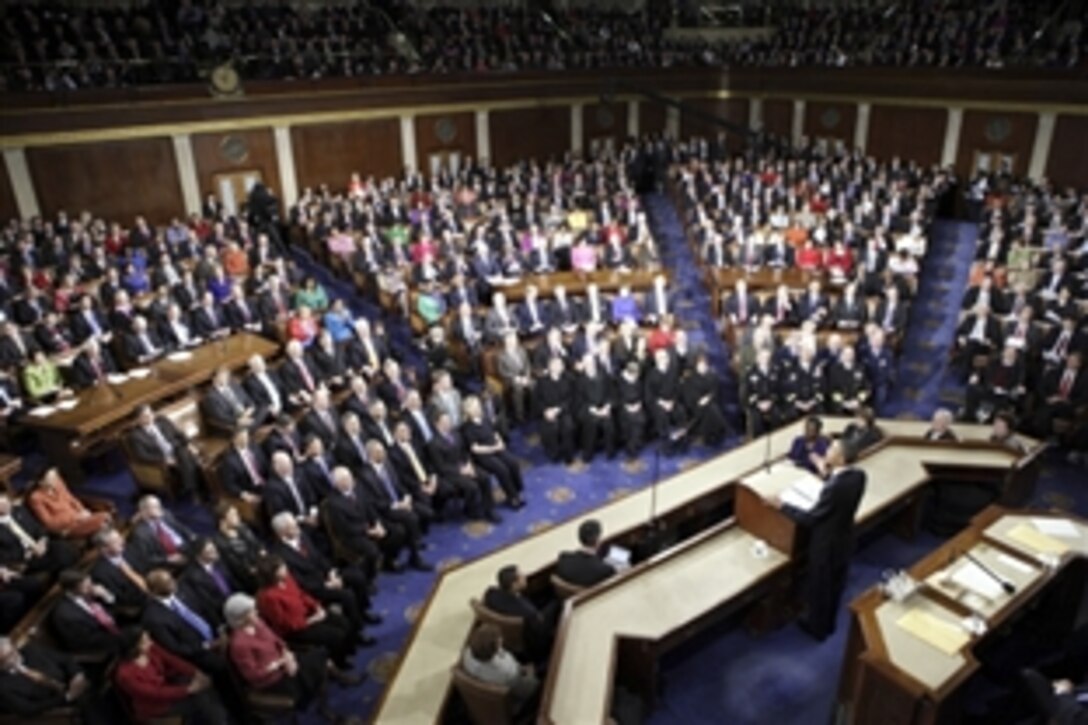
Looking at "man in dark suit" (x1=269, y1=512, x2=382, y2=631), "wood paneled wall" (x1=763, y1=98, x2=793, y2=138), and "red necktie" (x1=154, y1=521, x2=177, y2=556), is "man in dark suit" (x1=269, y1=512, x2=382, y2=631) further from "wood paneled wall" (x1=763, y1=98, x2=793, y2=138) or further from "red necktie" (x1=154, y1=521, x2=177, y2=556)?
"wood paneled wall" (x1=763, y1=98, x2=793, y2=138)

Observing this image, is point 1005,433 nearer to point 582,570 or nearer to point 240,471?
point 582,570

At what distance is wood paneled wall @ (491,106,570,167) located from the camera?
21.3 metres

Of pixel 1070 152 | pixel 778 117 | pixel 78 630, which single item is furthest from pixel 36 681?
pixel 778 117

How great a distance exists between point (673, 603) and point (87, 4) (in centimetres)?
1971

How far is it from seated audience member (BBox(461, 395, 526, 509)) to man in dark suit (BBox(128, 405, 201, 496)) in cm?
262

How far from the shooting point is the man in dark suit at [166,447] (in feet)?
24.3

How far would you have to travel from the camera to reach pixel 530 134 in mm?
21922

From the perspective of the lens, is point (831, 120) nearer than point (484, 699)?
No

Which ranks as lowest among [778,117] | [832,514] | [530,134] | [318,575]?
[318,575]

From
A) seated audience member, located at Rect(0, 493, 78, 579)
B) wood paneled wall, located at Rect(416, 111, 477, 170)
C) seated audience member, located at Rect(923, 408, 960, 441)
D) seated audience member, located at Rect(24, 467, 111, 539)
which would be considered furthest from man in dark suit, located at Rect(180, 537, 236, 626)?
wood paneled wall, located at Rect(416, 111, 477, 170)

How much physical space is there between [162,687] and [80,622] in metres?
1.00

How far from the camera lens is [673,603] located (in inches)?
198

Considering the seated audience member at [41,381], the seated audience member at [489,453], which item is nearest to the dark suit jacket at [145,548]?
the seated audience member at [489,453]

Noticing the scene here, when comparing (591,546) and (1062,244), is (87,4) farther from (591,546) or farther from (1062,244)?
(1062,244)
